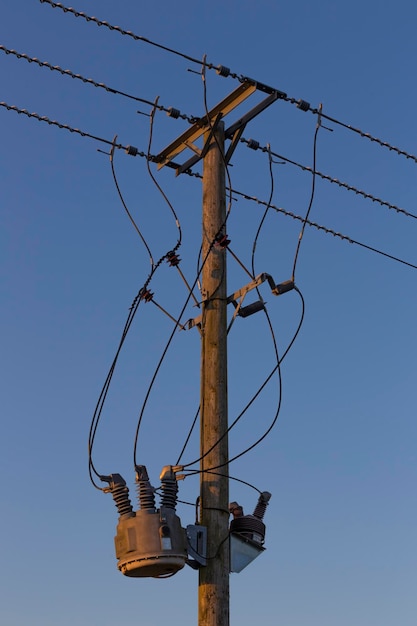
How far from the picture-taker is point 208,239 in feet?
30.2

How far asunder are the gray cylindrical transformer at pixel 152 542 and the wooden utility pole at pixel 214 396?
0.32 metres

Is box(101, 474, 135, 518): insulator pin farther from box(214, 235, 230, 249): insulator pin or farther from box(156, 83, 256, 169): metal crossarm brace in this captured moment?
box(156, 83, 256, 169): metal crossarm brace

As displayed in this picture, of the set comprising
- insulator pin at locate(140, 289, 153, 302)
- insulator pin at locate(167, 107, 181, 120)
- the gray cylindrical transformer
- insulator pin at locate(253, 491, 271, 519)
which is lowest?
the gray cylindrical transformer

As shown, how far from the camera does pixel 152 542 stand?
7.75 m

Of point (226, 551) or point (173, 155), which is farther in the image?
point (173, 155)

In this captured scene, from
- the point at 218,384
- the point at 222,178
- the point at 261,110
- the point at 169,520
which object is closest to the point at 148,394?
the point at 218,384

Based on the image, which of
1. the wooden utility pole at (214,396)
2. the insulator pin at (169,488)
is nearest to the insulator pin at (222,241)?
the wooden utility pole at (214,396)

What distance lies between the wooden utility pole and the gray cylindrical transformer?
322mm

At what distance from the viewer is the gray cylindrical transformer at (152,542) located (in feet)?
25.4

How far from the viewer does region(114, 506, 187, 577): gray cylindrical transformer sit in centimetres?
773

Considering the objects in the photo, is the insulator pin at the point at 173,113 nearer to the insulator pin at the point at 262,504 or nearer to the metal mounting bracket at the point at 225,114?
the metal mounting bracket at the point at 225,114

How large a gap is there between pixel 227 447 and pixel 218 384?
1.67 feet

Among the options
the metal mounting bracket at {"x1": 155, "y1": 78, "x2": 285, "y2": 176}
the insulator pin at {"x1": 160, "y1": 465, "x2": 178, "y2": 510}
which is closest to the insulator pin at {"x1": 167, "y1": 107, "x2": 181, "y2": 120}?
the metal mounting bracket at {"x1": 155, "y1": 78, "x2": 285, "y2": 176}

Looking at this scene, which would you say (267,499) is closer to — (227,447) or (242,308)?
(227,447)
